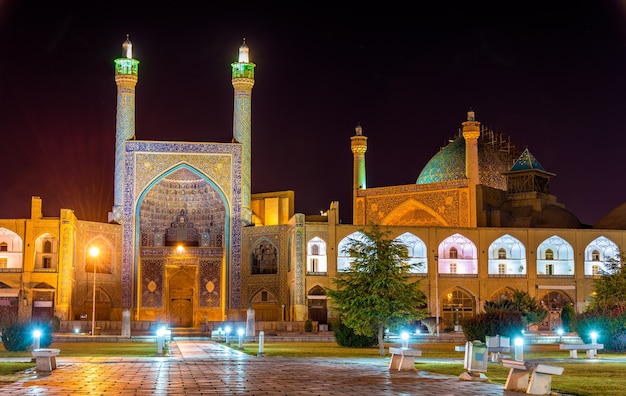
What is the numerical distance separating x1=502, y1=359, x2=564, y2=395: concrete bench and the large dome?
31.1 m

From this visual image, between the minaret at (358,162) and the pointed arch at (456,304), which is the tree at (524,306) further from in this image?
the minaret at (358,162)

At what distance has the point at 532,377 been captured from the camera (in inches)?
341

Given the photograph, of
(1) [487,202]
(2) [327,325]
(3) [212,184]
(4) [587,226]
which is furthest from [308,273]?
(4) [587,226]

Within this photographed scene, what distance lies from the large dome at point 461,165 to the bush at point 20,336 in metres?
25.4

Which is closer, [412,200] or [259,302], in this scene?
[259,302]

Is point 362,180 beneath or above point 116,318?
above

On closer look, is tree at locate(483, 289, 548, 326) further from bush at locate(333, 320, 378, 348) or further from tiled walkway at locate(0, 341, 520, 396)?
tiled walkway at locate(0, 341, 520, 396)

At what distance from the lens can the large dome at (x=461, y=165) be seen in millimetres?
40750

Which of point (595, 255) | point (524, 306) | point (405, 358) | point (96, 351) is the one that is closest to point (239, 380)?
point (405, 358)

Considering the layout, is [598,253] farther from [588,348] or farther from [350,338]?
[588,348]

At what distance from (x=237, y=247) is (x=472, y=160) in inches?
411

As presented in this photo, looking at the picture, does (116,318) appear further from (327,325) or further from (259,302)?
(327,325)

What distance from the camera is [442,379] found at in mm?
10133

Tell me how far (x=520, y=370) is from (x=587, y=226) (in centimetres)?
3335
